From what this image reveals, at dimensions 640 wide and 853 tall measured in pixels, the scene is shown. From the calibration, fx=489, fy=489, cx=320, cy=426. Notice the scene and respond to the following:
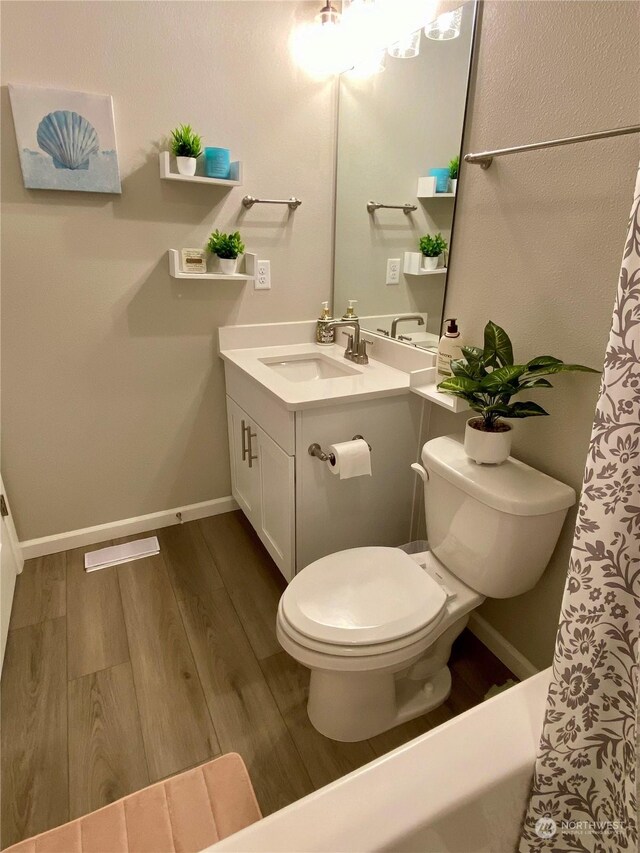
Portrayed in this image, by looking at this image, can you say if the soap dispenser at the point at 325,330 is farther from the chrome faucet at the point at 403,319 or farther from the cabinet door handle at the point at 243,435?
the cabinet door handle at the point at 243,435

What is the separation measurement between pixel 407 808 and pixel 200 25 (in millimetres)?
2322

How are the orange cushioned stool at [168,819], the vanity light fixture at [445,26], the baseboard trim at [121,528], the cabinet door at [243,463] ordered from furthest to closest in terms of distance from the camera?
the baseboard trim at [121,528]
the cabinet door at [243,463]
the vanity light fixture at [445,26]
the orange cushioned stool at [168,819]

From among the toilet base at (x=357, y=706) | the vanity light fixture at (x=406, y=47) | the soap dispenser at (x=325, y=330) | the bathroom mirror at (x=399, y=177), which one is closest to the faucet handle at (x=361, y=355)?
Answer: the bathroom mirror at (x=399, y=177)

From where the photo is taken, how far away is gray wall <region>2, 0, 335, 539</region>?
1.67 metres

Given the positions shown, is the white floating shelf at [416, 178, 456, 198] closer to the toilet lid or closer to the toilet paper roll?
the toilet paper roll

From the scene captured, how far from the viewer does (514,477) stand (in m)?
1.31

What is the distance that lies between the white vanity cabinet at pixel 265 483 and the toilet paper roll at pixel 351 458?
0.16m

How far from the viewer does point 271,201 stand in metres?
1.98

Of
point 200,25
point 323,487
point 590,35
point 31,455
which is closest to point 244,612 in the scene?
point 323,487

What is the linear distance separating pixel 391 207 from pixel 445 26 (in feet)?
1.81

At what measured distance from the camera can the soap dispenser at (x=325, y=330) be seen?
222 centimetres

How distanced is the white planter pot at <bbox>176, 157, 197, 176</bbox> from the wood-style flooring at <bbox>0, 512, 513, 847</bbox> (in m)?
1.53

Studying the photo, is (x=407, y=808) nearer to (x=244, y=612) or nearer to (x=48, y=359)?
(x=244, y=612)

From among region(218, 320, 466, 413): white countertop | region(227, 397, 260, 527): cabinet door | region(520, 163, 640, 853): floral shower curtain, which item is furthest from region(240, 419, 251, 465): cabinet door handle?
region(520, 163, 640, 853): floral shower curtain
